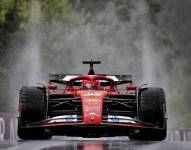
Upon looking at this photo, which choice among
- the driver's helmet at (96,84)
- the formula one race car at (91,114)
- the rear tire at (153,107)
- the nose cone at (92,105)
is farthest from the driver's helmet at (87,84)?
the rear tire at (153,107)

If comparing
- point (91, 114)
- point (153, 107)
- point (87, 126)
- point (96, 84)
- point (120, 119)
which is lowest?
point (87, 126)

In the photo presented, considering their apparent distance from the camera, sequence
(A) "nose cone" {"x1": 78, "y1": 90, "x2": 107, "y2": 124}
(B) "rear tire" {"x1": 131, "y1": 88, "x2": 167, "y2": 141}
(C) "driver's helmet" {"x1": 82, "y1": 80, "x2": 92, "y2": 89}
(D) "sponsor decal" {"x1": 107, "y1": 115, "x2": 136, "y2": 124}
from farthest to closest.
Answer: (C) "driver's helmet" {"x1": 82, "y1": 80, "x2": 92, "y2": 89} < (B) "rear tire" {"x1": 131, "y1": 88, "x2": 167, "y2": 141} < (D) "sponsor decal" {"x1": 107, "y1": 115, "x2": 136, "y2": 124} < (A) "nose cone" {"x1": 78, "y1": 90, "x2": 107, "y2": 124}

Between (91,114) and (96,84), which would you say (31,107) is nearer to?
(91,114)

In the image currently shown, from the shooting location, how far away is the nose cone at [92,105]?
21.5m

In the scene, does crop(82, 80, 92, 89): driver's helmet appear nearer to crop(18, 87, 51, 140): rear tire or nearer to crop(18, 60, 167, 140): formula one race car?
crop(18, 60, 167, 140): formula one race car

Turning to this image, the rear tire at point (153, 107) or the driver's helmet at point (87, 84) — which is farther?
the driver's helmet at point (87, 84)

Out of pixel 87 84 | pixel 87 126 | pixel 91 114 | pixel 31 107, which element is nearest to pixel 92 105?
pixel 91 114

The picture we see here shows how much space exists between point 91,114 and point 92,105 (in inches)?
15.9

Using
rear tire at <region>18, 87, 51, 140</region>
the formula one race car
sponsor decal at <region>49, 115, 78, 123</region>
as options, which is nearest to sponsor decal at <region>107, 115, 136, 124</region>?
the formula one race car

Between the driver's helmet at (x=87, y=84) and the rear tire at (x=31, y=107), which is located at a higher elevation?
the driver's helmet at (x=87, y=84)

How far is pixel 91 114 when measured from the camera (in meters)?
21.6

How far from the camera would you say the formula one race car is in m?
21.6

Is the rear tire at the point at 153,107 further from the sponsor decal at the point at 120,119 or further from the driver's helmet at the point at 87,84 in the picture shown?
the driver's helmet at the point at 87,84

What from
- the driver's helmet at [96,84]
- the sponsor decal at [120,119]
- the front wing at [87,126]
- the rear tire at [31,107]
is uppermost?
the driver's helmet at [96,84]
